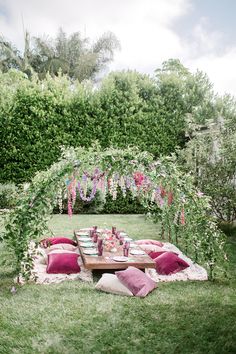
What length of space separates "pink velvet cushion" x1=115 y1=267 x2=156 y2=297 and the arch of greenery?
1000mm

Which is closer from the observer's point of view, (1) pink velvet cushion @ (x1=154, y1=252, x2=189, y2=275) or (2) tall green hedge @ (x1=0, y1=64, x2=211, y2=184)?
(1) pink velvet cushion @ (x1=154, y1=252, x2=189, y2=275)

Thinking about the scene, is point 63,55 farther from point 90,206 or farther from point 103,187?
point 103,187

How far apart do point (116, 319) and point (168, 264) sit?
1.95 metres

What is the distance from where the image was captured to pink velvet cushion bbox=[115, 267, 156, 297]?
518cm

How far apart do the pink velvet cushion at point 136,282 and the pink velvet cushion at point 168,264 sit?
67 centimetres

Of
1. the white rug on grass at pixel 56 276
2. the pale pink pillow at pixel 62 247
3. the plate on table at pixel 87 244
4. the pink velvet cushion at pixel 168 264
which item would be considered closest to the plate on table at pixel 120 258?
the white rug on grass at pixel 56 276

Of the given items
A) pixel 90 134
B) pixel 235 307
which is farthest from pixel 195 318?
pixel 90 134

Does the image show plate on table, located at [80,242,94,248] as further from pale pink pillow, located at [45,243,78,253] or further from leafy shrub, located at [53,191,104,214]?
leafy shrub, located at [53,191,104,214]

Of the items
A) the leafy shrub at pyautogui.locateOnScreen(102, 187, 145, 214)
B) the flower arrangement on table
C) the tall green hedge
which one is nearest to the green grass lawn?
the flower arrangement on table

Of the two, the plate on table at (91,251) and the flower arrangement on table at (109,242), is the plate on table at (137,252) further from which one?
the plate on table at (91,251)

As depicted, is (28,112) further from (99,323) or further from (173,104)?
(99,323)

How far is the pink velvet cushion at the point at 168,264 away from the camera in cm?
615

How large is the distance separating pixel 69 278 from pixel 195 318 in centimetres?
206

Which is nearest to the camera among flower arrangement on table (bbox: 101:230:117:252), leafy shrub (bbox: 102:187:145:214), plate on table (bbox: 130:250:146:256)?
Result: plate on table (bbox: 130:250:146:256)
